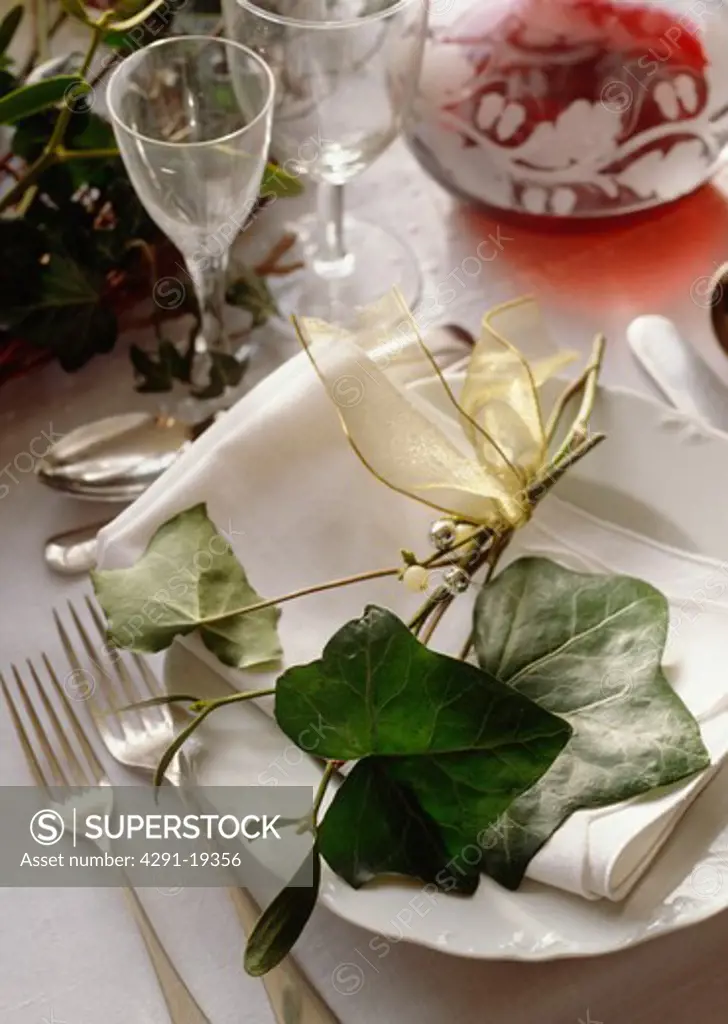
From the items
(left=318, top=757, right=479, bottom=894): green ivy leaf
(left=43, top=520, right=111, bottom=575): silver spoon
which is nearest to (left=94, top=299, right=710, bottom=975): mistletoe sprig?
(left=318, top=757, right=479, bottom=894): green ivy leaf

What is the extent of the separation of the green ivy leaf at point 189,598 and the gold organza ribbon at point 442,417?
7 centimetres

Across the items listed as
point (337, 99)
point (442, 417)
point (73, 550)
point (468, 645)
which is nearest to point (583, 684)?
point (468, 645)

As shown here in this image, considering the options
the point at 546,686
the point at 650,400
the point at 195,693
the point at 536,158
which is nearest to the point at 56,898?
the point at 195,693

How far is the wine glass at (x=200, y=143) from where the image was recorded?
60cm

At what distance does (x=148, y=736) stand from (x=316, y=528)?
11 centimetres

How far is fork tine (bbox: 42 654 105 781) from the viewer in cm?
52

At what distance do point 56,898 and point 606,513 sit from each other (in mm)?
276

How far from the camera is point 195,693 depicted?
496 millimetres

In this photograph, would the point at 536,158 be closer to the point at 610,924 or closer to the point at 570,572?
the point at 570,572

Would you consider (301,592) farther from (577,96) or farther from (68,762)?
(577,96)

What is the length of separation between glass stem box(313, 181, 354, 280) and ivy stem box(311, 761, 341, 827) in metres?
0.40

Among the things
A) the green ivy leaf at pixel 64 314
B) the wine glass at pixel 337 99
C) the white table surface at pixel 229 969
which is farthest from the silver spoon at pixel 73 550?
the wine glass at pixel 337 99

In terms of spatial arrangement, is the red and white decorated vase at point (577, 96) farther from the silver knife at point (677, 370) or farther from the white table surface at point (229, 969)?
the white table surface at point (229, 969)

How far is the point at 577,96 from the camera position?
71 centimetres
